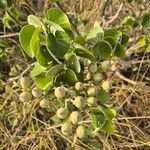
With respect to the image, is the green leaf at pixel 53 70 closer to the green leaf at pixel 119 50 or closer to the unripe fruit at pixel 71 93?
the unripe fruit at pixel 71 93

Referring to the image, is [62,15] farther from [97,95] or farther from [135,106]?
[135,106]

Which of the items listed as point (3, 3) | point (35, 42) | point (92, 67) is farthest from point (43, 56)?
point (3, 3)

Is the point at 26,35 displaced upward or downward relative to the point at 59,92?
upward

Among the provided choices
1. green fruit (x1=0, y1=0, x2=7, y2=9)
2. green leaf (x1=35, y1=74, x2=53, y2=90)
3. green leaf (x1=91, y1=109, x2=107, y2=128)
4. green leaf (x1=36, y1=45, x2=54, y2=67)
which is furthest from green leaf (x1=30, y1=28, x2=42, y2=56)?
green fruit (x1=0, y1=0, x2=7, y2=9)

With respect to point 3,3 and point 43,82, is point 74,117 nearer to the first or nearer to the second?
point 43,82

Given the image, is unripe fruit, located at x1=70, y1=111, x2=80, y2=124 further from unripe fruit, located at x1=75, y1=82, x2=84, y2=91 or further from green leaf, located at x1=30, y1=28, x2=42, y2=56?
green leaf, located at x1=30, y1=28, x2=42, y2=56

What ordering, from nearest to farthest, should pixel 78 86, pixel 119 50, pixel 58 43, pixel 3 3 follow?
pixel 58 43 < pixel 78 86 < pixel 119 50 < pixel 3 3

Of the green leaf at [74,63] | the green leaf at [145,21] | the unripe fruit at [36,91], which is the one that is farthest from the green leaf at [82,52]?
the green leaf at [145,21]
